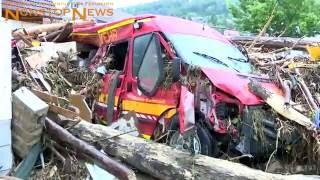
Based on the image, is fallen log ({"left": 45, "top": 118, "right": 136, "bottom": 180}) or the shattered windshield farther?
the shattered windshield

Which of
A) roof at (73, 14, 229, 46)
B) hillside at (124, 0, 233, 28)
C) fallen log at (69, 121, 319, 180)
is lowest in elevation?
fallen log at (69, 121, 319, 180)

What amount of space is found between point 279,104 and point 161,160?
1.66 metres

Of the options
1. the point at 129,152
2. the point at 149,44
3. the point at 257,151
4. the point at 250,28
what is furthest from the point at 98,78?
the point at 250,28

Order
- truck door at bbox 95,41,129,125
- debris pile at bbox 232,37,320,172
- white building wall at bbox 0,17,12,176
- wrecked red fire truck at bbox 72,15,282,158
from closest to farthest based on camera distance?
white building wall at bbox 0,17,12,176 < debris pile at bbox 232,37,320,172 < wrecked red fire truck at bbox 72,15,282,158 < truck door at bbox 95,41,129,125

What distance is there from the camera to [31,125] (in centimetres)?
519

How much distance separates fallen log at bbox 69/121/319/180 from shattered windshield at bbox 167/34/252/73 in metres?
1.45

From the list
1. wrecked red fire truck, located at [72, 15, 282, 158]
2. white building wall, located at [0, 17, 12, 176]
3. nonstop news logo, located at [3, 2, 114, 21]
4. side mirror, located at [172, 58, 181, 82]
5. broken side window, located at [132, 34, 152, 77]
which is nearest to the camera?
white building wall, located at [0, 17, 12, 176]

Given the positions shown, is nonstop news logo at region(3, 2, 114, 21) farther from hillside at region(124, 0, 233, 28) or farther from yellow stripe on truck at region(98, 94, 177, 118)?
hillside at region(124, 0, 233, 28)

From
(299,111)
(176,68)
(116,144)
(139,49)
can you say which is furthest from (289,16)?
(116,144)

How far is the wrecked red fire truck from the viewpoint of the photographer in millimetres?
5656

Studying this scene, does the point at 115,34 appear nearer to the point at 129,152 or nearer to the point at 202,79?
the point at 202,79

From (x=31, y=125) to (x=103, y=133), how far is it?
0.95 meters

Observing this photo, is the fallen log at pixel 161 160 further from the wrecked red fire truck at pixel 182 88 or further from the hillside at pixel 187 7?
the hillside at pixel 187 7

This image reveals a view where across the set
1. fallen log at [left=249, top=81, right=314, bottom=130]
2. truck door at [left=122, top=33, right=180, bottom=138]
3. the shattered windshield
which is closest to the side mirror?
truck door at [left=122, top=33, right=180, bottom=138]
